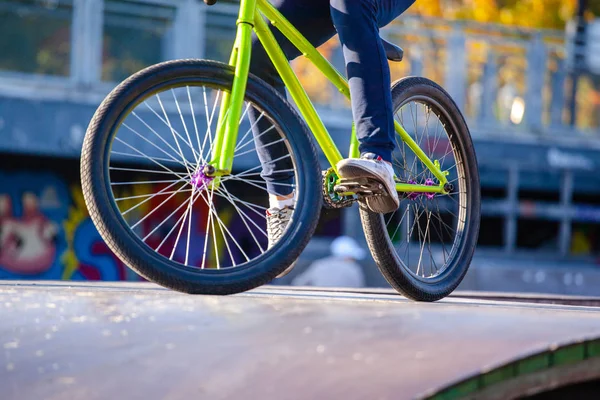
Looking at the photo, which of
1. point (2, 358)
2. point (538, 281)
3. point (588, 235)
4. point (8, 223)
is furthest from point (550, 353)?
point (588, 235)

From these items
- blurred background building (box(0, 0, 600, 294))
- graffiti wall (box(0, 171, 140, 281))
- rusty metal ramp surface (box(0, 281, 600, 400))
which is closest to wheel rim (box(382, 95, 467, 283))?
rusty metal ramp surface (box(0, 281, 600, 400))

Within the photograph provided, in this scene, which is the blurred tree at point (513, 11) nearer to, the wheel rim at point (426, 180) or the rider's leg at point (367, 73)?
the wheel rim at point (426, 180)

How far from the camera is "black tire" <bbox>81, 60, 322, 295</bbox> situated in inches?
113

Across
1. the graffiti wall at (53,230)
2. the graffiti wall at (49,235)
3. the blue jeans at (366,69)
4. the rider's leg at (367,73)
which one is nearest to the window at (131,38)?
the graffiti wall at (53,230)

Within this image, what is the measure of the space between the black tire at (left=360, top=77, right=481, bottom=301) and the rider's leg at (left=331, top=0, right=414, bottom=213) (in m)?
0.26

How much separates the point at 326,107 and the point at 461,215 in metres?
8.55

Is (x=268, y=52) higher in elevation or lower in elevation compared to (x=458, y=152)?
higher

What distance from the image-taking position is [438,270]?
3766 mm

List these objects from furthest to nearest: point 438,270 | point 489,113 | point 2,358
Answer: point 489,113, point 438,270, point 2,358

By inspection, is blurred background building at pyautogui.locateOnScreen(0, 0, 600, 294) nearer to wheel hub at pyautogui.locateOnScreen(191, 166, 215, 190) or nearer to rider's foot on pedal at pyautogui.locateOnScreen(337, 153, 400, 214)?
rider's foot on pedal at pyautogui.locateOnScreen(337, 153, 400, 214)

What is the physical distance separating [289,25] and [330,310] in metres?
1.09

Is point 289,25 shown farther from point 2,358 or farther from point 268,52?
point 2,358

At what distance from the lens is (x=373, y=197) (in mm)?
3232

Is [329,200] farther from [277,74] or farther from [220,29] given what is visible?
[220,29]
